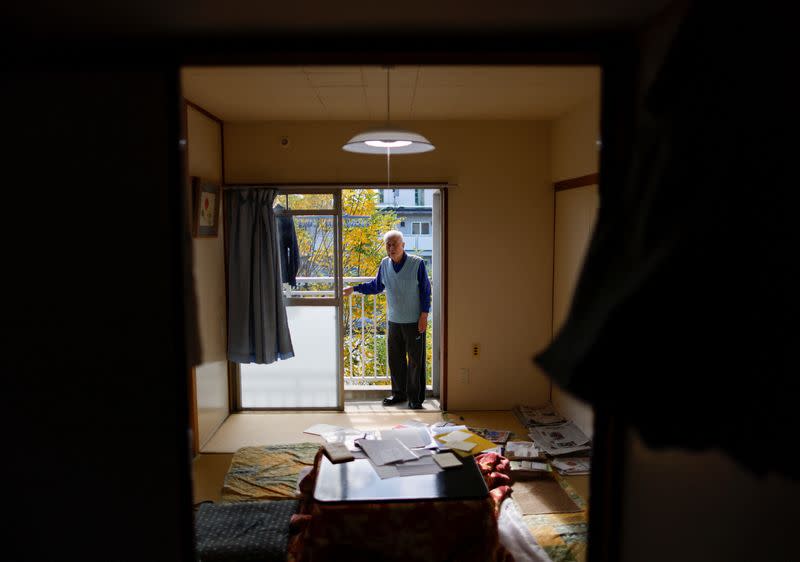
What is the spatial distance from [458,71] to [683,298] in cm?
258

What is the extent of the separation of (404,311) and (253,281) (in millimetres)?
1200

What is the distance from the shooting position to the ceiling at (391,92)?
3117 millimetres

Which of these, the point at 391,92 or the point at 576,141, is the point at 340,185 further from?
the point at 576,141

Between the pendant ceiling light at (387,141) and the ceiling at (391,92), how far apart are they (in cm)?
18

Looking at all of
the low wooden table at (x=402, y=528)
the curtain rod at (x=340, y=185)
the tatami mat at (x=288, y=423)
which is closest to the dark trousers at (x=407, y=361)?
the tatami mat at (x=288, y=423)

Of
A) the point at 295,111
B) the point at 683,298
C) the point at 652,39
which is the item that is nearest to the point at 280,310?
the point at 295,111

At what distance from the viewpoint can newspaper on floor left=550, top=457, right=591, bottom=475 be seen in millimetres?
3551

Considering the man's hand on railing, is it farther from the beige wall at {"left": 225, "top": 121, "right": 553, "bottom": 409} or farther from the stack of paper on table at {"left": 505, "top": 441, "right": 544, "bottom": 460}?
the stack of paper on table at {"left": 505, "top": 441, "right": 544, "bottom": 460}

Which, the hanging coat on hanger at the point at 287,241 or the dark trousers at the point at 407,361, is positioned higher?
the hanging coat on hanger at the point at 287,241

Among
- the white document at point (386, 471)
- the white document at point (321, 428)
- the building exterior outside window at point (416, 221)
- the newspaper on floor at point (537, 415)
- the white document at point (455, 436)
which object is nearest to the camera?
the white document at point (386, 471)

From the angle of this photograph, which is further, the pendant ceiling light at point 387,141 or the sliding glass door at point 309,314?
the sliding glass door at point 309,314

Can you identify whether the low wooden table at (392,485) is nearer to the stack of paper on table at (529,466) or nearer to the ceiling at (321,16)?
the stack of paper on table at (529,466)

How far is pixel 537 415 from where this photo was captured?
4.42 meters

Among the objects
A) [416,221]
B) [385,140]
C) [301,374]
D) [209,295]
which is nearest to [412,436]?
[385,140]
